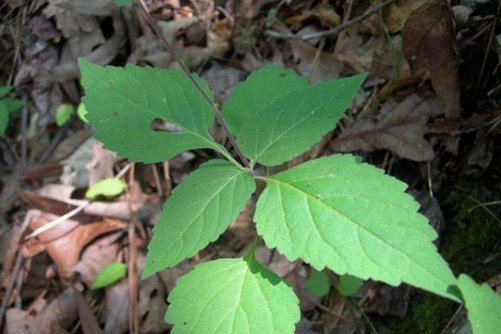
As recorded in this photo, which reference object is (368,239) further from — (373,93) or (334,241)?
(373,93)

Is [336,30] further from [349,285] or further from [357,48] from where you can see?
[349,285]

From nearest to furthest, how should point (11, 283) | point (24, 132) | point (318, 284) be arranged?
point (318, 284) → point (11, 283) → point (24, 132)

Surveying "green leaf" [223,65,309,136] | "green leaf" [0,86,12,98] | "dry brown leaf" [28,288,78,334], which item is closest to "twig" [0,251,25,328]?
"dry brown leaf" [28,288,78,334]

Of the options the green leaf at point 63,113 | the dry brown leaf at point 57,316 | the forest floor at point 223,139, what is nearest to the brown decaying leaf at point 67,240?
the forest floor at point 223,139

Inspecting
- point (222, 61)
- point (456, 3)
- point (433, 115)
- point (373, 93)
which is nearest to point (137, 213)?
point (222, 61)

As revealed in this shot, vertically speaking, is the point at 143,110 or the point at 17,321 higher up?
the point at 143,110

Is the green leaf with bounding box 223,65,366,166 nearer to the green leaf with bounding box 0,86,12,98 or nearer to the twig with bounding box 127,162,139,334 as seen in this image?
the twig with bounding box 127,162,139,334

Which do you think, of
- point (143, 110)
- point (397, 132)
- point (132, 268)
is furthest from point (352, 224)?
point (132, 268)

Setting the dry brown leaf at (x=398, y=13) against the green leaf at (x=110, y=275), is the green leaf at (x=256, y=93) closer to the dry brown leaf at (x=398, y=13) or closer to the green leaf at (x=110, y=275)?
the dry brown leaf at (x=398, y=13)
